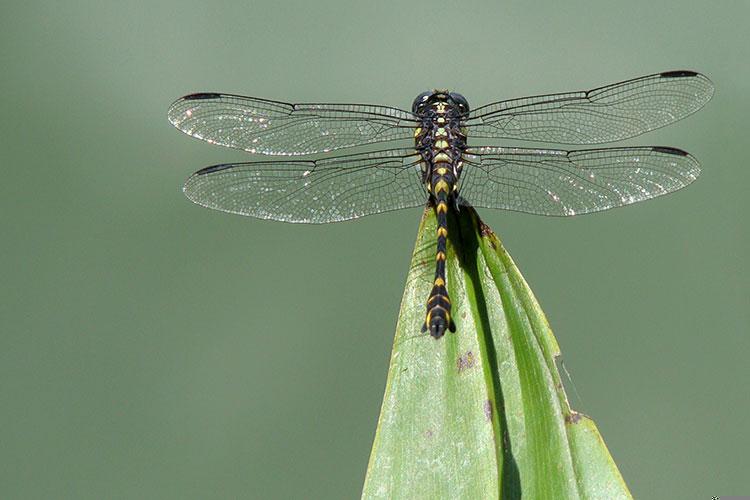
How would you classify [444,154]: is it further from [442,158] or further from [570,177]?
[570,177]

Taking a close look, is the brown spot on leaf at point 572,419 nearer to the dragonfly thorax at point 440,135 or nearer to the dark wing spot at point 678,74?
the dragonfly thorax at point 440,135

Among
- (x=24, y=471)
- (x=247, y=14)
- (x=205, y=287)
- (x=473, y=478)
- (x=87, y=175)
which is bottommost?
(x=473, y=478)

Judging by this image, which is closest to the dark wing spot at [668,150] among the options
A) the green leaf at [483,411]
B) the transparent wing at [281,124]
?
the transparent wing at [281,124]

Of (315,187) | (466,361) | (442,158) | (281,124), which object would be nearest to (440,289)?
(466,361)

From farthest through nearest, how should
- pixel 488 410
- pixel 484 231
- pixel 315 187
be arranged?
pixel 315 187
pixel 484 231
pixel 488 410

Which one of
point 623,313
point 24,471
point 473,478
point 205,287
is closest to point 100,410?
point 24,471

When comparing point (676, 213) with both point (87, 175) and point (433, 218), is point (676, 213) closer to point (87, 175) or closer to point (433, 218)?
point (433, 218)

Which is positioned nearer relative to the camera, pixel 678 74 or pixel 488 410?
pixel 488 410
